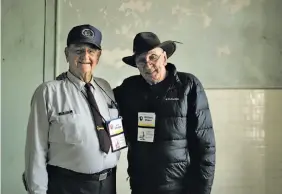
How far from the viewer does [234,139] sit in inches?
128

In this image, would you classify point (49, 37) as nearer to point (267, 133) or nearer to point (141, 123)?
point (141, 123)

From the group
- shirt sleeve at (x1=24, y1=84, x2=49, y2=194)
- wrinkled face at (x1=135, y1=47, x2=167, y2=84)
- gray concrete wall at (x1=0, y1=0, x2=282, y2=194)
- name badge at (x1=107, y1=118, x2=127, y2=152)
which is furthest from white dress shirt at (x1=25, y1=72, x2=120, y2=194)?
gray concrete wall at (x1=0, y1=0, x2=282, y2=194)

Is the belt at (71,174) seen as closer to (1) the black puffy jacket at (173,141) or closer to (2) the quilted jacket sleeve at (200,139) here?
(1) the black puffy jacket at (173,141)

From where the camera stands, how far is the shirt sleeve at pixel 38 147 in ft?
6.30

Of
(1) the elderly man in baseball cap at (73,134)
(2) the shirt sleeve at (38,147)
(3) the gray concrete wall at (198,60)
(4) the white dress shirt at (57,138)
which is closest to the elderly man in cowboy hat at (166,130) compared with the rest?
(1) the elderly man in baseball cap at (73,134)

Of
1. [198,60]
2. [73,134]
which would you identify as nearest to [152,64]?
[73,134]

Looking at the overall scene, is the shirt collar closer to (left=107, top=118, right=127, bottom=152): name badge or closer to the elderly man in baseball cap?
the elderly man in baseball cap

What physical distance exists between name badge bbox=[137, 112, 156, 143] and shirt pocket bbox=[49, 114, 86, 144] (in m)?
0.35

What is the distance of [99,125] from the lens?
204cm

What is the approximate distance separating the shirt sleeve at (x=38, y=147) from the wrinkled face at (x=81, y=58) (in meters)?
0.23

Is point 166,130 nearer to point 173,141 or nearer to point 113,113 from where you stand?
point 173,141

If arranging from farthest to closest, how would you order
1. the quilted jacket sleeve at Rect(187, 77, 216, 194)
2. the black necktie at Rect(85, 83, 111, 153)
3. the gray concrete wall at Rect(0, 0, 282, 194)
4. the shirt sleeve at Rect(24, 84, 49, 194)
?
the gray concrete wall at Rect(0, 0, 282, 194)
the quilted jacket sleeve at Rect(187, 77, 216, 194)
the black necktie at Rect(85, 83, 111, 153)
the shirt sleeve at Rect(24, 84, 49, 194)

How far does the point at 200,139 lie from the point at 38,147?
89 cm

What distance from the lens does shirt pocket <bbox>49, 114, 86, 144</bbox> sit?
76.7 inches
